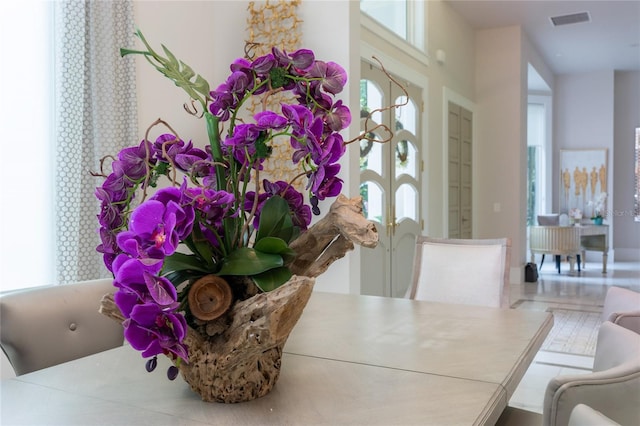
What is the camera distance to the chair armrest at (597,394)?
2.49 feet

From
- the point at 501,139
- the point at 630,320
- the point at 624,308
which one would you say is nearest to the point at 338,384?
the point at 630,320

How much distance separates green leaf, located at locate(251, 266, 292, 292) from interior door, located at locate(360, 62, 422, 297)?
3177mm

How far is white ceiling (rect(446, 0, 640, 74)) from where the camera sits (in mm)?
6273

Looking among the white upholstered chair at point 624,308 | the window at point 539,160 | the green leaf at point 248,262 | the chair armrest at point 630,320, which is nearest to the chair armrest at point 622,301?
the white upholstered chair at point 624,308

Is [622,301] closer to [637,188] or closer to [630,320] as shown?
[630,320]

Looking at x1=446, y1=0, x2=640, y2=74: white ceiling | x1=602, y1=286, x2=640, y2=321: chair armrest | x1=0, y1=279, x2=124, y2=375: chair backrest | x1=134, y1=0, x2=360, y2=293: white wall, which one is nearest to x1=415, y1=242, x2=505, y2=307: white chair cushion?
x1=602, y1=286, x2=640, y2=321: chair armrest

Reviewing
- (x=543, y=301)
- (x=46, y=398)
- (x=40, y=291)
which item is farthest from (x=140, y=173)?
(x=543, y=301)

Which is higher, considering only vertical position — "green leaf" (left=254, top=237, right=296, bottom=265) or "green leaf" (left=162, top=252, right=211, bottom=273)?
"green leaf" (left=254, top=237, right=296, bottom=265)

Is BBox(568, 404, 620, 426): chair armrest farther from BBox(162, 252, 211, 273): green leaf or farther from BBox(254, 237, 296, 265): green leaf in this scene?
BBox(162, 252, 211, 273): green leaf

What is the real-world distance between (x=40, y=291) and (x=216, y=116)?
3.00ft

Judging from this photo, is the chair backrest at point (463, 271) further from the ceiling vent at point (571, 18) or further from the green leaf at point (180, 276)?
the ceiling vent at point (571, 18)

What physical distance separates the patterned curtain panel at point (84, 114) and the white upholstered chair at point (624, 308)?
241cm

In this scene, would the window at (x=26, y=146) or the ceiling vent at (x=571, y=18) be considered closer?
the window at (x=26, y=146)

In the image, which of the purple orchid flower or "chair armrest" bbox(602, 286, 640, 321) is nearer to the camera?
the purple orchid flower
